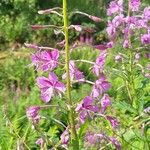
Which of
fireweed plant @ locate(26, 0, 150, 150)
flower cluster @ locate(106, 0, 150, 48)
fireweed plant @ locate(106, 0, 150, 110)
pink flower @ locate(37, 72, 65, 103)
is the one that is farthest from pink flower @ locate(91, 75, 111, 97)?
flower cluster @ locate(106, 0, 150, 48)

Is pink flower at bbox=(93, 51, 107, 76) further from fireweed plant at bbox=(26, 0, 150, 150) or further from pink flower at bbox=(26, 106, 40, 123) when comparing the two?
pink flower at bbox=(26, 106, 40, 123)

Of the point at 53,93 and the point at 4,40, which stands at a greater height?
the point at 53,93

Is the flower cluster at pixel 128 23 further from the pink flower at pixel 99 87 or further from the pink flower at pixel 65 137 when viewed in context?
the pink flower at pixel 65 137

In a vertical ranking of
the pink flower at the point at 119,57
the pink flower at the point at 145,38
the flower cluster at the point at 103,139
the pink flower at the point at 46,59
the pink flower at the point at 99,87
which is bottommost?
the flower cluster at the point at 103,139

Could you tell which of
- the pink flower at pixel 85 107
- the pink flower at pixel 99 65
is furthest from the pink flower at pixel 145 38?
the pink flower at pixel 85 107

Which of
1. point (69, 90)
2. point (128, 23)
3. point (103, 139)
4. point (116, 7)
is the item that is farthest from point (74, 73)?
point (116, 7)

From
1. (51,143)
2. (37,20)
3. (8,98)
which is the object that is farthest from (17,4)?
(51,143)

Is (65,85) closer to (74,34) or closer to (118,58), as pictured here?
(118,58)
